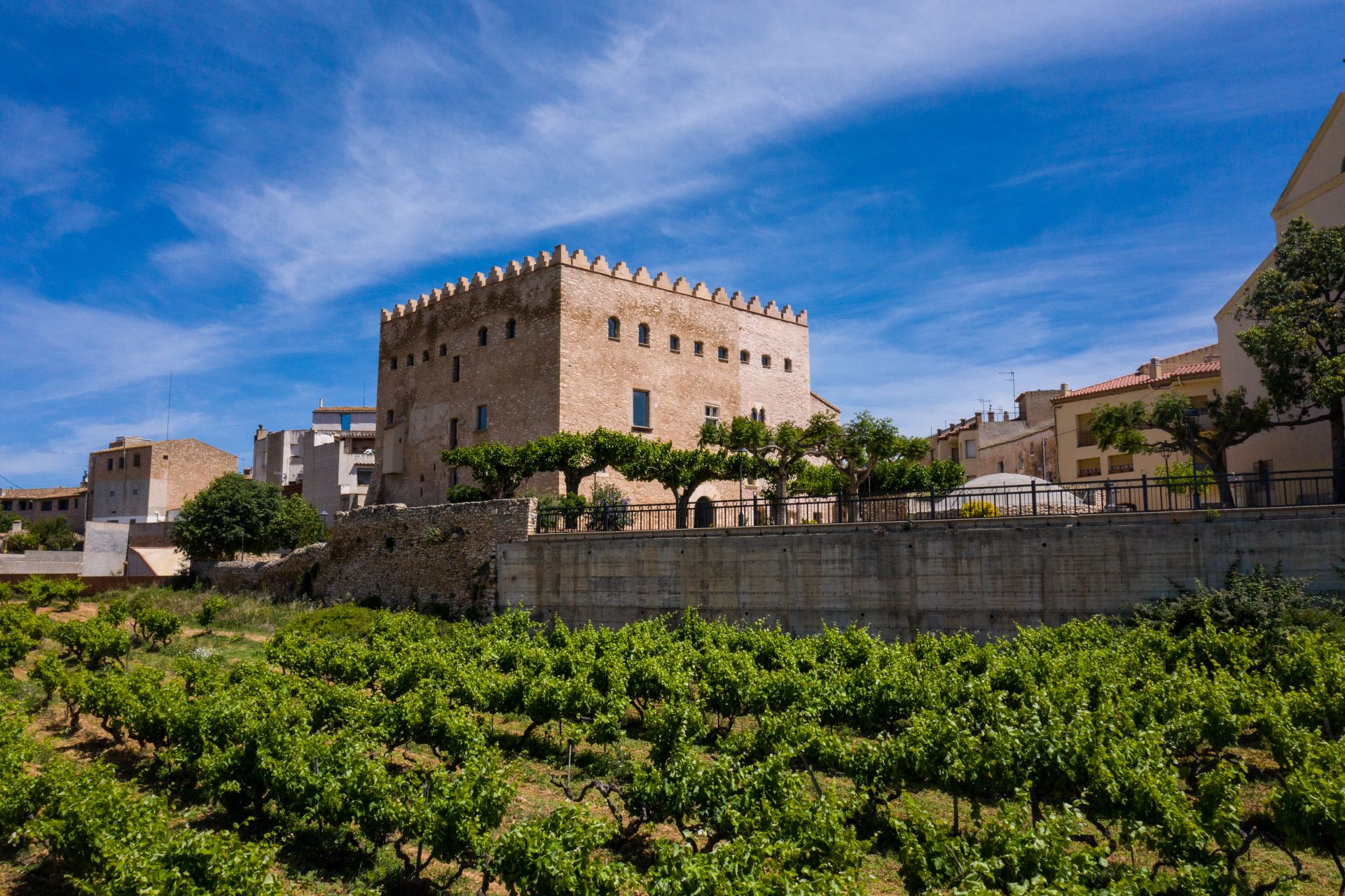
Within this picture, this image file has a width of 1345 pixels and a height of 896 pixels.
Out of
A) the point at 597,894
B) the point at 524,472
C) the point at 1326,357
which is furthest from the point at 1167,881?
the point at 524,472

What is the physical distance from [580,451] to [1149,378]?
22.3 meters

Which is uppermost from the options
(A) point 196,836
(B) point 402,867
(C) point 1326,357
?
(C) point 1326,357

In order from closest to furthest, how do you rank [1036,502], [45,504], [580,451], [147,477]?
[1036,502] → [580,451] → [147,477] → [45,504]

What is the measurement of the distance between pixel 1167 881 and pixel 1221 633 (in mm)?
8160

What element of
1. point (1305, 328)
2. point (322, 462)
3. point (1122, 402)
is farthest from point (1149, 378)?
point (322, 462)

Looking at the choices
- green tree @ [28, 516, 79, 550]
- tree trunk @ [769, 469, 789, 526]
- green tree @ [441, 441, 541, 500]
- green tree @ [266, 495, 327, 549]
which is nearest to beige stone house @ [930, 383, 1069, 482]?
tree trunk @ [769, 469, 789, 526]

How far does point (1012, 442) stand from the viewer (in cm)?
4331

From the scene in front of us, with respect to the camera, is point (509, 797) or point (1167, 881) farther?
point (509, 797)

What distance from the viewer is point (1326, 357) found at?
18.4 metres

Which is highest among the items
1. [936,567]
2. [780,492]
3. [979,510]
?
[780,492]

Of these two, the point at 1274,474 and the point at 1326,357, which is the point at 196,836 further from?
the point at 1326,357

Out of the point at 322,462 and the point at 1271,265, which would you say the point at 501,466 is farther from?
the point at 322,462

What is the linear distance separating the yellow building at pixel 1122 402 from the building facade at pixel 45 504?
2591 inches

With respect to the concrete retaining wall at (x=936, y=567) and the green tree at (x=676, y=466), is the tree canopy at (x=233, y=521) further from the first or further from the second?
the concrete retaining wall at (x=936, y=567)
